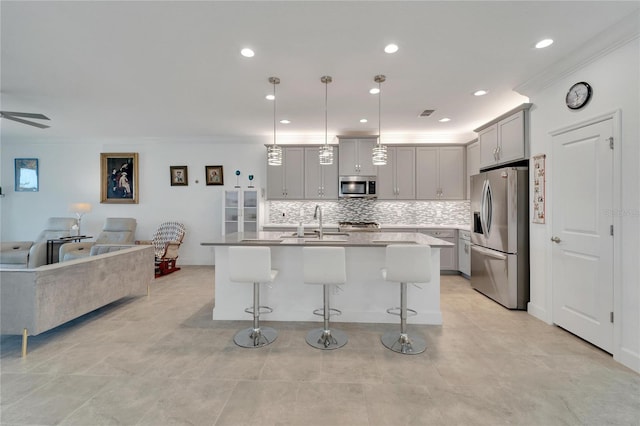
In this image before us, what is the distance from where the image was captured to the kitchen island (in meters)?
3.06

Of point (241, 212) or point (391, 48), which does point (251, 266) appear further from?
point (241, 212)

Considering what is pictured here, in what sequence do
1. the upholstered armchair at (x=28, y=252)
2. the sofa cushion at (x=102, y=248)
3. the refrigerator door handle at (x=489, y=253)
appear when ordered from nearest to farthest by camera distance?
the refrigerator door handle at (x=489, y=253) < the sofa cushion at (x=102, y=248) < the upholstered armchair at (x=28, y=252)

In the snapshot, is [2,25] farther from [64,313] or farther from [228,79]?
[64,313]

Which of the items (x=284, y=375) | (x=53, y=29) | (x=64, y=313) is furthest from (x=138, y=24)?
(x=284, y=375)

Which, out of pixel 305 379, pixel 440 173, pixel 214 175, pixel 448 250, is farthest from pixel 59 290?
pixel 440 173

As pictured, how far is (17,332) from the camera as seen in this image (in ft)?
7.64

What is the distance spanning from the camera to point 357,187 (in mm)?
5422

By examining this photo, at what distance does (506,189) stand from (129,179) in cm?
713

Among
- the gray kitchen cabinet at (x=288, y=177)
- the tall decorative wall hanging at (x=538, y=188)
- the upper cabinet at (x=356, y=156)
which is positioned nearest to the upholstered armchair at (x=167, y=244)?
the gray kitchen cabinet at (x=288, y=177)

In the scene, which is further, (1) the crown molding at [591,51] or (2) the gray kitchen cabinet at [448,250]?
(2) the gray kitchen cabinet at [448,250]

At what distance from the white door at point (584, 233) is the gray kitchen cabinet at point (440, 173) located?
244 cm

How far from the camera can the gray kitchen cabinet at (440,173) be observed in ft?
17.7

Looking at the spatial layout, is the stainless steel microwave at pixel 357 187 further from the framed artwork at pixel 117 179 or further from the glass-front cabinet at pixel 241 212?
the framed artwork at pixel 117 179

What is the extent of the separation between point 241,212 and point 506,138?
4649 millimetres
